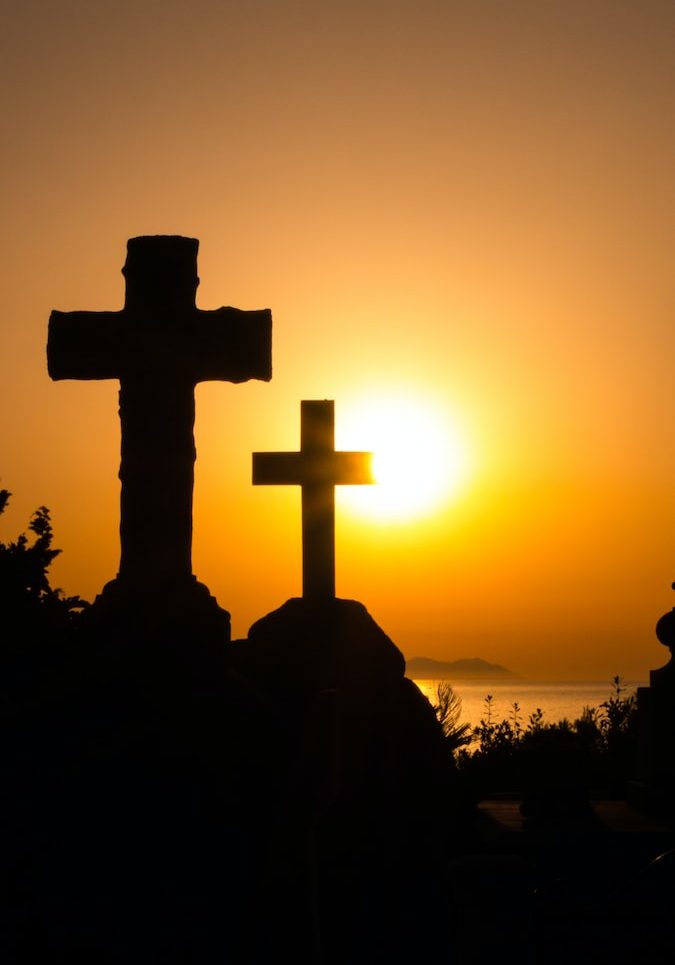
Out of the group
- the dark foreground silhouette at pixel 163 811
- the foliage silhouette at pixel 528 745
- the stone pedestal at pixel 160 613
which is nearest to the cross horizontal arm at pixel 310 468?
the foliage silhouette at pixel 528 745

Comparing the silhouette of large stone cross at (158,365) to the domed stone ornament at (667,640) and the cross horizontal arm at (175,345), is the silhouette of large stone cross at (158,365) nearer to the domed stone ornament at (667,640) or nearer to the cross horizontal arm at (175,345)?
the cross horizontal arm at (175,345)

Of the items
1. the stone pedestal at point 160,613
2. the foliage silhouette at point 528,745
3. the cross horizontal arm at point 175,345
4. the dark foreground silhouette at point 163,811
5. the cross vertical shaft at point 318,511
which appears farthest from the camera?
the foliage silhouette at point 528,745

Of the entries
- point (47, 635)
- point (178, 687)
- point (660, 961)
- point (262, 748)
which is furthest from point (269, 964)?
point (47, 635)

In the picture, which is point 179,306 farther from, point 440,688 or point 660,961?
point 440,688

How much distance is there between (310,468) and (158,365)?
388 cm

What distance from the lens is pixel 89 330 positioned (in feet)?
16.2

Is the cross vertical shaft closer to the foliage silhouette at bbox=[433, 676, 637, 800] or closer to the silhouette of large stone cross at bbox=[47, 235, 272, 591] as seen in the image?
the silhouette of large stone cross at bbox=[47, 235, 272, 591]

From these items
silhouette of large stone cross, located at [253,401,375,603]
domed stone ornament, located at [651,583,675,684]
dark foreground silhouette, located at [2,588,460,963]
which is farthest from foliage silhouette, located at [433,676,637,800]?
dark foreground silhouette, located at [2,588,460,963]

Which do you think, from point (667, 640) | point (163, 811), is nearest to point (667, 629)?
point (667, 640)

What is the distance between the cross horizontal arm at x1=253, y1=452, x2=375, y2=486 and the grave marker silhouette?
11.6 ft

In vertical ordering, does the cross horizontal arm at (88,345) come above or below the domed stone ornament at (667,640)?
above

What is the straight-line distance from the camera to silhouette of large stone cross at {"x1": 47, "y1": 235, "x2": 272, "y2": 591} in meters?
4.48

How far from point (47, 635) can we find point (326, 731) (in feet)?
28.1

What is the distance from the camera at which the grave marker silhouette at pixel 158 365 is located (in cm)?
448
